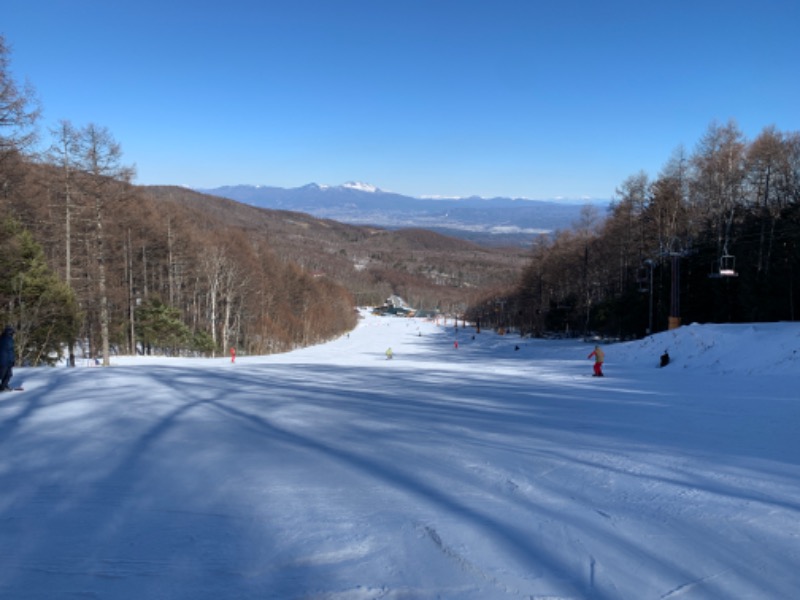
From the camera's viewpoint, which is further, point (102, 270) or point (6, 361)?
point (102, 270)

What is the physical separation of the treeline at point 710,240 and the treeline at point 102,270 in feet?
92.2

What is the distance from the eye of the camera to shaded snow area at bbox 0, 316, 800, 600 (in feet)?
10.9

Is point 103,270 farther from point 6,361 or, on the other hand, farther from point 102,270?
point 6,361

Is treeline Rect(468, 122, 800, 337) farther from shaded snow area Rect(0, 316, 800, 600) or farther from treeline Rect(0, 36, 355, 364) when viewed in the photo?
treeline Rect(0, 36, 355, 364)

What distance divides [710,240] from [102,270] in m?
38.1

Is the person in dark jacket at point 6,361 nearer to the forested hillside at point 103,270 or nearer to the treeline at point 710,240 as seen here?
the forested hillside at point 103,270

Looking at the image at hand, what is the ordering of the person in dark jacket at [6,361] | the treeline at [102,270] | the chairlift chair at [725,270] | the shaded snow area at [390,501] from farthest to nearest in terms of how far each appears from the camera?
the chairlift chair at [725,270], the treeline at [102,270], the person in dark jacket at [6,361], the shaded snow area at [390,501]

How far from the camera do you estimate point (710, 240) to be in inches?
1444

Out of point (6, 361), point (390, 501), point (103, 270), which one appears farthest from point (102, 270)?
point (390, 501)

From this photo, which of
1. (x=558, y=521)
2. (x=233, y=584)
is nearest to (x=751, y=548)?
(x=558, y=521)

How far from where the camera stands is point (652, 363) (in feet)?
69.6

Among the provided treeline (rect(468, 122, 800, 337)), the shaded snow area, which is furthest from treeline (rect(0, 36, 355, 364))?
treeline (rect(468, 122, 800, 337))

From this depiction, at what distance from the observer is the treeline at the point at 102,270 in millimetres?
18875

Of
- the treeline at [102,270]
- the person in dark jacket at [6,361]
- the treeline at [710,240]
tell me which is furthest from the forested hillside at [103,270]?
the treeline at [710,240]
